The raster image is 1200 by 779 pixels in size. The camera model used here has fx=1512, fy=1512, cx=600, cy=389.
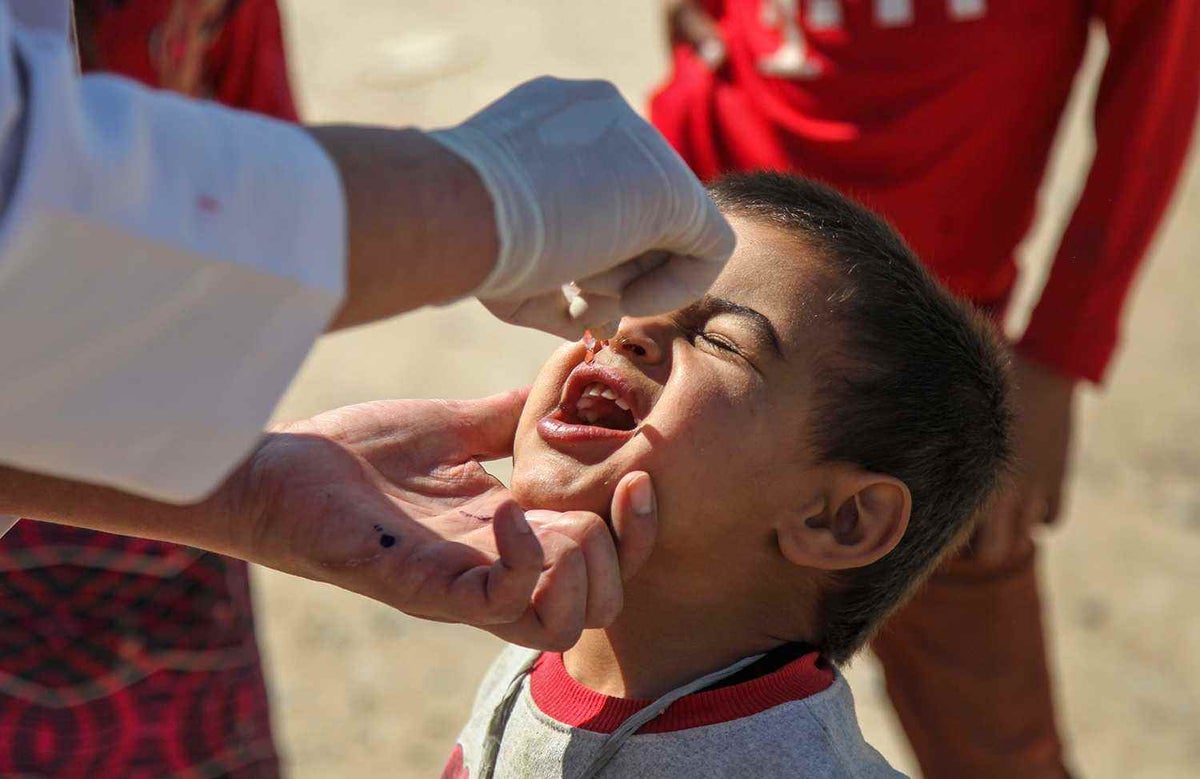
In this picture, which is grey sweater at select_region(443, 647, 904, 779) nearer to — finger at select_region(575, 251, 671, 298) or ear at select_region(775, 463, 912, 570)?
ear at select_region(775, 463, 912, 570)

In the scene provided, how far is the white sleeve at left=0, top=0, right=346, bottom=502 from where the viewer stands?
1168 mm

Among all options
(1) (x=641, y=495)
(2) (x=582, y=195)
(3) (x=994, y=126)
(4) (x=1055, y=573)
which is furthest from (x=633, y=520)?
(4) (x=1055, y=573)

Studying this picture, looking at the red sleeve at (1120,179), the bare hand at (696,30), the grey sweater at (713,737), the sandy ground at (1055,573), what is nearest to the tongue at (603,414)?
the grey sweater at (713,737)

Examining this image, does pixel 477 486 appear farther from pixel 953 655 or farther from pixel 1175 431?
pixel 1175 431

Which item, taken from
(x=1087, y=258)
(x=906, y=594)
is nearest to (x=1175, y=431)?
(x=1087, y=258)

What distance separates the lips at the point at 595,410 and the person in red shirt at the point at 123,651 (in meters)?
0.92

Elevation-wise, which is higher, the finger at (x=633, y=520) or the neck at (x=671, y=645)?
the finger at (x=633, y=520)

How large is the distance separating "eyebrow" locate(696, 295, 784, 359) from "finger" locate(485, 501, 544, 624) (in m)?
0.44

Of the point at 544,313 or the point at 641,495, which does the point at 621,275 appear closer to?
the point at 544,313

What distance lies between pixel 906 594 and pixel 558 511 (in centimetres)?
54

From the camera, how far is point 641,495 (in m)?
1.75

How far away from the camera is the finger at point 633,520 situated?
68.9 inches

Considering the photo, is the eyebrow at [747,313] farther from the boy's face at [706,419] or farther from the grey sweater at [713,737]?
the grey sweater at [713,737]

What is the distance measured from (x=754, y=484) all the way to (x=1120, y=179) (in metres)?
1.17
